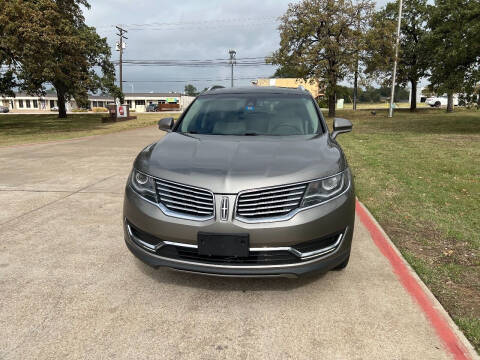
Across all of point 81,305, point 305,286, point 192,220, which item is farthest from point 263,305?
point 81,305

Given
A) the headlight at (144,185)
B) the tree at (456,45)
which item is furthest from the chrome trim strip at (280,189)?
the tree at (456,45)

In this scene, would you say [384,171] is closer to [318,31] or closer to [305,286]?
[305,286]

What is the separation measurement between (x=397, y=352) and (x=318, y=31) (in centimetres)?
Answer: 3014

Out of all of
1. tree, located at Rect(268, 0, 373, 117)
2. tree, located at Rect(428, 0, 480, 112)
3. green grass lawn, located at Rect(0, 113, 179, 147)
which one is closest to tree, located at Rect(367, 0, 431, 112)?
tree, located at Rect(268, 0, 373, 117)

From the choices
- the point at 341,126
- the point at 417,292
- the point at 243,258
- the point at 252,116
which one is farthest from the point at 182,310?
the point at 341,126

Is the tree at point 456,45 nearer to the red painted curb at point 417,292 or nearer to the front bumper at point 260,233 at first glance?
the red painted curb at point 417,292

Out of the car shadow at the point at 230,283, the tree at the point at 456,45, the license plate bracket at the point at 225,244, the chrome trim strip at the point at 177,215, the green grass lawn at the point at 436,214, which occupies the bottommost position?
the car shadow at the point at 230,283

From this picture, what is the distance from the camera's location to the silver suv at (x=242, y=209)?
252 centimetres

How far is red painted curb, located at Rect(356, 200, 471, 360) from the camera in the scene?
235 cm

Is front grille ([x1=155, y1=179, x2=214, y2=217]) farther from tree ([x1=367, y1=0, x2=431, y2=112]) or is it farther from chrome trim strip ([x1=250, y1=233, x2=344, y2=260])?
tree ([x1=367, y1=0, x2=431, y2=112])

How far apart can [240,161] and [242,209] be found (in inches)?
16.8

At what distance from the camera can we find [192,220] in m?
2.55

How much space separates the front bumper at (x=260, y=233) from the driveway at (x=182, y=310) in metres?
0.36

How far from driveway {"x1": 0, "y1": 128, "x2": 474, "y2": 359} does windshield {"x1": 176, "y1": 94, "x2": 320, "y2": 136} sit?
1443mm
